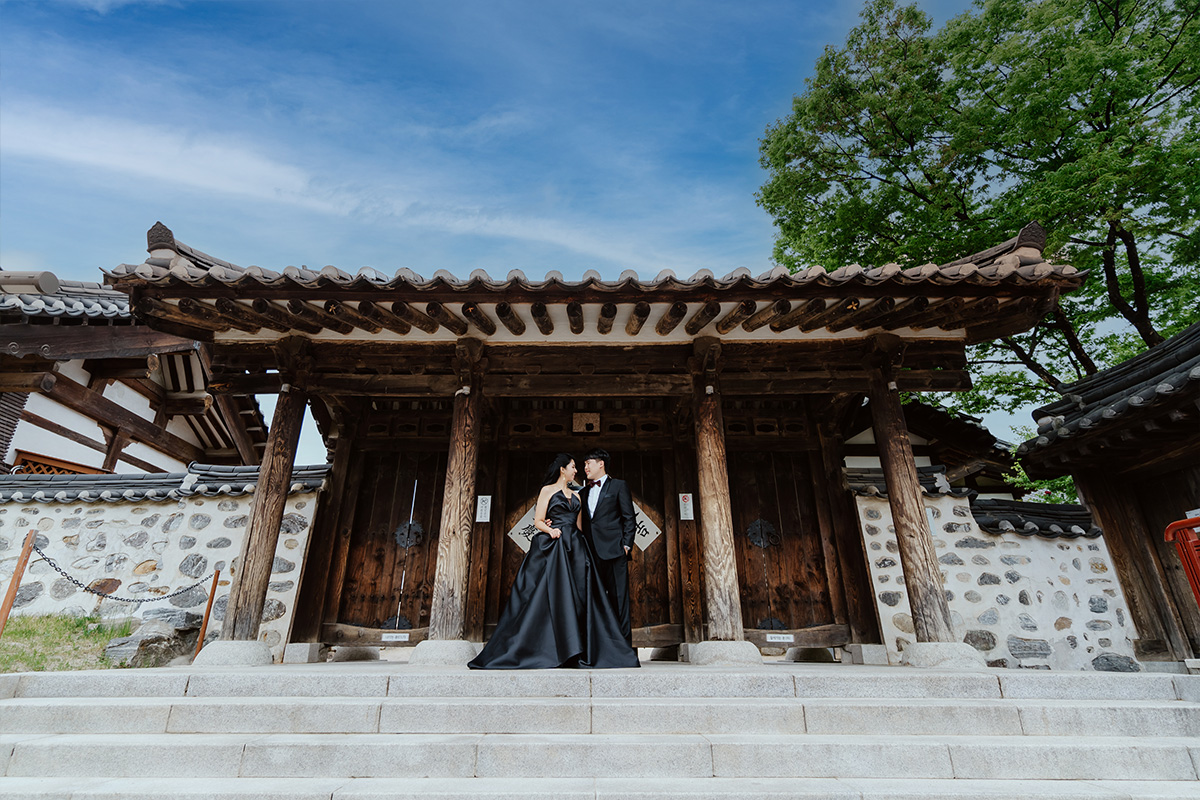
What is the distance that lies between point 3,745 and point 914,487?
637cm

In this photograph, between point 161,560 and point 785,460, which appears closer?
point 161,560

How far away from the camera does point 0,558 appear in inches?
278

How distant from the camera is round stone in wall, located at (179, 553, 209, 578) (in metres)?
6.85

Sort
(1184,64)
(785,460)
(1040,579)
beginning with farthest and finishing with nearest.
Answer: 1. (1184,64)
2. (785,460)
3. (1040,579)

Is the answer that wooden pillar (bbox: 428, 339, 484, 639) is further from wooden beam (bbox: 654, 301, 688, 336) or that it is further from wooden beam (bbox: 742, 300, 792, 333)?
wooden beam (bbox: 742, 300, 792, 333)

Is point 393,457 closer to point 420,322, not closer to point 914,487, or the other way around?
point 420,322

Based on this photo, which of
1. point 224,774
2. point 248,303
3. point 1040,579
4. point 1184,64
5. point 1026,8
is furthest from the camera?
point 1026,8

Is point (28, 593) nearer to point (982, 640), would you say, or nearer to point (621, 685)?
point (621, 685)

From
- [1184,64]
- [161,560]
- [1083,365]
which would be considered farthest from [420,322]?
[1184,64]

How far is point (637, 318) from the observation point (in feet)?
18.0

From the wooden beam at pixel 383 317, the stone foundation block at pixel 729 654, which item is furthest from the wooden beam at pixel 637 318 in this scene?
the stone foundation block at pixel 729 654

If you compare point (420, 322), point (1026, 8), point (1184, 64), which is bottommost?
point (420, 322)

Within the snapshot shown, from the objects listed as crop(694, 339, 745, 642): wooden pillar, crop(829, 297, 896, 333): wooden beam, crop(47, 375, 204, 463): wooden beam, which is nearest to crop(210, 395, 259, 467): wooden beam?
crop(47, 375, 204, 463): wooden beam

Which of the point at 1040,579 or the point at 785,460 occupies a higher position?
the point at 785,460
